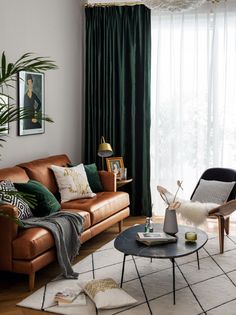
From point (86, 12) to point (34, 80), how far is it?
5.30ft

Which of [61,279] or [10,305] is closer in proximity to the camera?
[10,305]

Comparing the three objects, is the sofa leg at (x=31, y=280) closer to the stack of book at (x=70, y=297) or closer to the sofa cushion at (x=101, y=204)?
the stack of book at (x=70, y=297)

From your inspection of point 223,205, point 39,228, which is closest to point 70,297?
point 39,228

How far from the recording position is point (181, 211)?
455cm

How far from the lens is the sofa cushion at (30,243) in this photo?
3.46 meters

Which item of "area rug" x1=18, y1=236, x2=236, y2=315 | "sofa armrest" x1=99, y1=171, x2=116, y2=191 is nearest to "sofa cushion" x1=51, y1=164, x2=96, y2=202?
"sofa armrest" x1=99, y1=171, x2=116, y2=191

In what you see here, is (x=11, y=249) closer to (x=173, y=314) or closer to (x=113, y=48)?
(x=173, y=314)

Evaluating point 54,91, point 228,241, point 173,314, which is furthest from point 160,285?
point 54,91

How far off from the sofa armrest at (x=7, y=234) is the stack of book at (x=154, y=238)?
38.3 inches

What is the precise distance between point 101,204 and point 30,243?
132 cm

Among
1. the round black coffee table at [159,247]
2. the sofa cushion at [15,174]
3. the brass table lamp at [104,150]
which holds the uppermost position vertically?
the brass table lamp at [104,150]

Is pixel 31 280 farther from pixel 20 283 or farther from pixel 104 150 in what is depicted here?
pixel 104 150

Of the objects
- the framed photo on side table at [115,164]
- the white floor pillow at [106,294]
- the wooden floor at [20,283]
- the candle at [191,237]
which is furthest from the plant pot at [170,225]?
the framed photo on side table at [115,164]

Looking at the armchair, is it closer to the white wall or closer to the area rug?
the area rug
